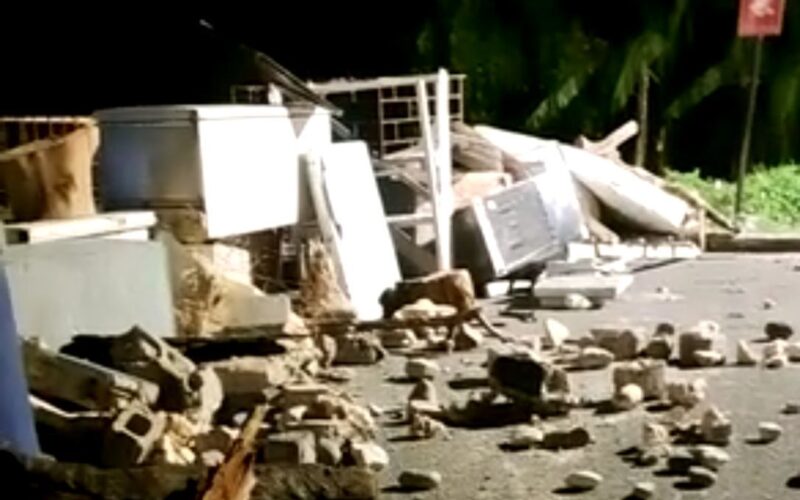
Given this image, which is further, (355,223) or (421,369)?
(355,223)

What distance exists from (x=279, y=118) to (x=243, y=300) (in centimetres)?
116

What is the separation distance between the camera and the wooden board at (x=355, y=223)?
259 inches

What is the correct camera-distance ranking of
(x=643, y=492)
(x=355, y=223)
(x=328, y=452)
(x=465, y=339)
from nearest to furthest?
(x=643, y=492)
(x=328, y=452)
(x=465, y=339)
(x=355, y=223)

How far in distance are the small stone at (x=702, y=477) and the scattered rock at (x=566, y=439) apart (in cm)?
40

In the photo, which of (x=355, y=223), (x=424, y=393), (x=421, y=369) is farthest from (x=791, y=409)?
(x=355, y=223)

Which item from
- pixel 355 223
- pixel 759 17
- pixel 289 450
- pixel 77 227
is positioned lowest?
pixel 289 450

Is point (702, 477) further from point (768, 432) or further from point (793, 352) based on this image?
point (793, 352)

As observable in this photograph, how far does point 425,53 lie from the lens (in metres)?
10.7

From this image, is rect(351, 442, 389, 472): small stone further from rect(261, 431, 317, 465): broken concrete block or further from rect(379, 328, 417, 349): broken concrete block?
rect(379, 328, 417, 349): broken concrete block

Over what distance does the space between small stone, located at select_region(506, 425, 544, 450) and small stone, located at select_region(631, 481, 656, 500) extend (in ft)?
1.60

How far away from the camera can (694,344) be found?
529cm

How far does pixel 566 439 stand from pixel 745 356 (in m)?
1.36

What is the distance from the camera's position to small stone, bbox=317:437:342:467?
3857mm

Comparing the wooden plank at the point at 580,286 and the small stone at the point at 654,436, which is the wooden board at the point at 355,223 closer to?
the wooden plank at the point at 580,286
